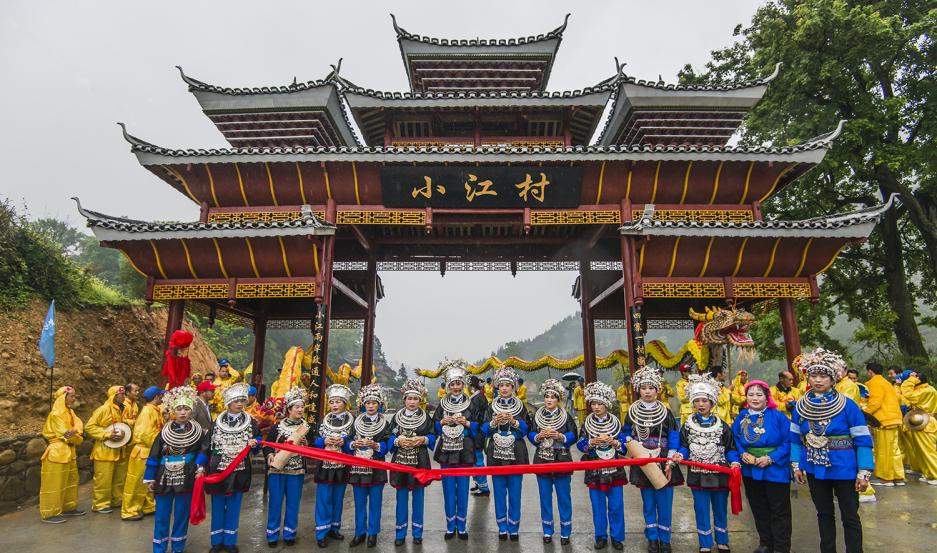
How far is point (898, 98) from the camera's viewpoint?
14305mm

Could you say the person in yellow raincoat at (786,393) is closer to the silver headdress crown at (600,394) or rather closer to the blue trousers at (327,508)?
the silver headdress crown at (600,394)

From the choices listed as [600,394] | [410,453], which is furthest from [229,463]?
[600,394]

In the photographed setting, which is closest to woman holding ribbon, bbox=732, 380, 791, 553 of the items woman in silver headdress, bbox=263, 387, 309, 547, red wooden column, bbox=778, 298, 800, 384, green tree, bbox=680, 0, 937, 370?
woman in silver headdress, bbox=263, 387, 309, 547

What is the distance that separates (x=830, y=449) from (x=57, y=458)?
30.6 feet

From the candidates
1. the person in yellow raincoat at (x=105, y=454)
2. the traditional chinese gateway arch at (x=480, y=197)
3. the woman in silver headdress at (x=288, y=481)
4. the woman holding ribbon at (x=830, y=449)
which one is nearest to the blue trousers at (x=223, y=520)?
the woman in silver headdress at (x=288, y=481)

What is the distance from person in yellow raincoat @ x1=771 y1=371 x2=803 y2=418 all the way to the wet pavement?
1452 mm

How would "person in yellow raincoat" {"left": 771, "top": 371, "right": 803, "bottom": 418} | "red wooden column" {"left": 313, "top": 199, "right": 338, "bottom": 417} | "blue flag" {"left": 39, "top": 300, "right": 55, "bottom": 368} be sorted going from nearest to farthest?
"blue flag" {"left": 39, "top": 300, "right": 55, "bottom": 368} → "person in yellow raincoat" {"left": 771, "top": 371, "right": 803, "bottom": 418} → "red wooden column" {"left": 313, "top": 199, "right": 338, "bottom": 417}

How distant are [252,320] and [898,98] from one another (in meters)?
21.0

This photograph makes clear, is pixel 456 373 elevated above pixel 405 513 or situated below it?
above

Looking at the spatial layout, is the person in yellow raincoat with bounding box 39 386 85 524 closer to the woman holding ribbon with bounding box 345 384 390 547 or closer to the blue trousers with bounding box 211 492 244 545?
the blue trousers with bounding box 211 492 244 545

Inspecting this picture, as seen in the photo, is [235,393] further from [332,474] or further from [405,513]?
[405,513]

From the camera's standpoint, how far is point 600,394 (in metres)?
5.41

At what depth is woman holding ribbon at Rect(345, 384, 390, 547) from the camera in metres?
5.27

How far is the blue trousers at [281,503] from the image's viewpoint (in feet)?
17.5
